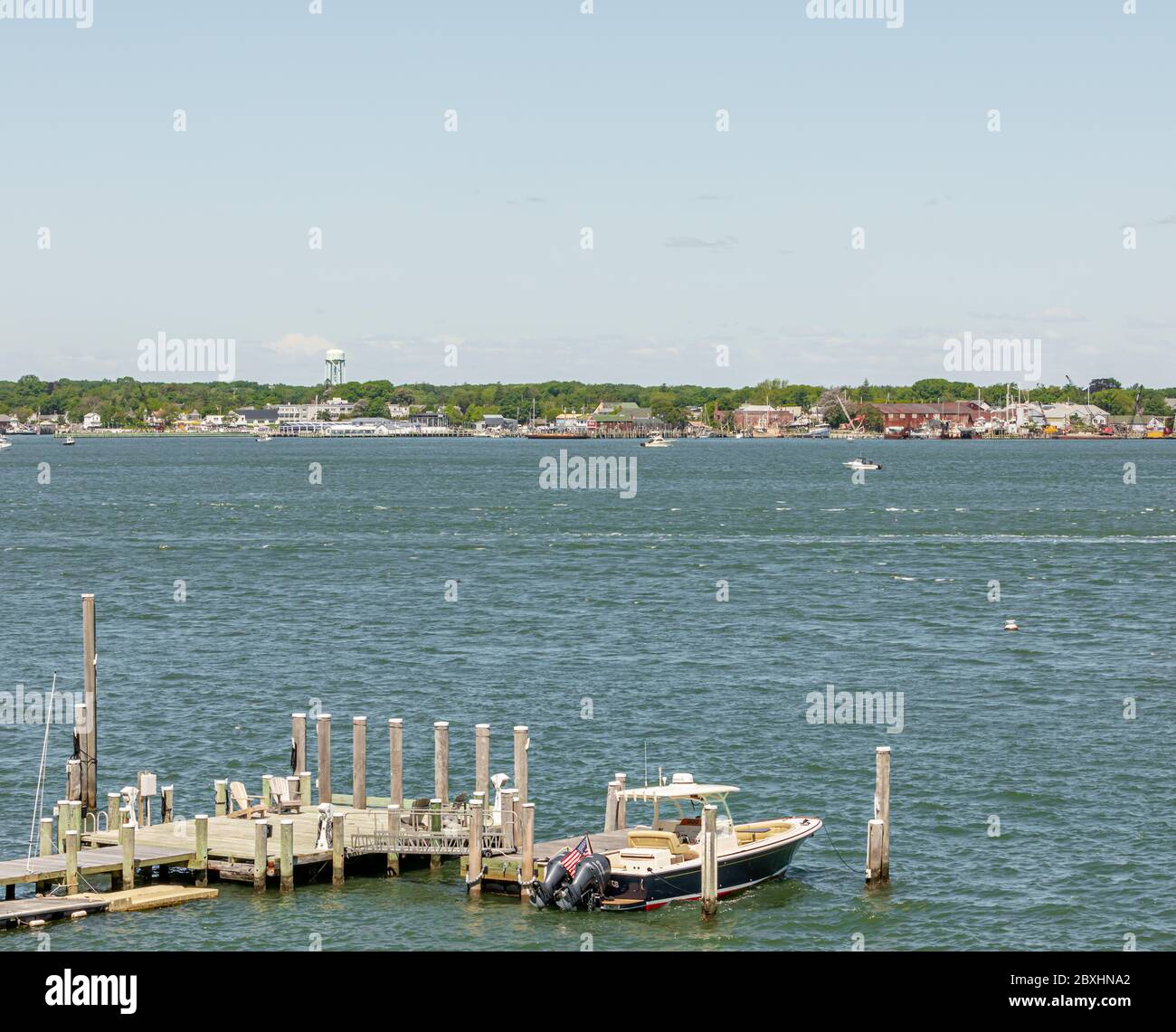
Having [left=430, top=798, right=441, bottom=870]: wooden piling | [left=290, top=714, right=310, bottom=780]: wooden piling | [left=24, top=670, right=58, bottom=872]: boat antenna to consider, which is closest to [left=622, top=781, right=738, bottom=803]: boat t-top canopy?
[left=430, top=798, right=441, bottom=870]: wooden piling

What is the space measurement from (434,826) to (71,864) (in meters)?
7.13

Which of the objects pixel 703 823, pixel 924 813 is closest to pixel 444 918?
pixel 703 823

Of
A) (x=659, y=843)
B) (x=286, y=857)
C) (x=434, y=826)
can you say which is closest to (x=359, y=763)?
(x=434, y=826)

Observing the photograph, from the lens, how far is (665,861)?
32406 mm

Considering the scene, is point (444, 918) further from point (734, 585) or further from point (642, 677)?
point (734, 585)

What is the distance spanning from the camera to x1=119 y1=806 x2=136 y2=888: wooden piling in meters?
32.2

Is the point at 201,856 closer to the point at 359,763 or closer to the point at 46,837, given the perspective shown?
the point at 46,837

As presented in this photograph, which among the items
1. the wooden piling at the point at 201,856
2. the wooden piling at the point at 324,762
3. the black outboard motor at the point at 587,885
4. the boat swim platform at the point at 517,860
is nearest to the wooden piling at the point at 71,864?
the wooden piling at the point at 201,856

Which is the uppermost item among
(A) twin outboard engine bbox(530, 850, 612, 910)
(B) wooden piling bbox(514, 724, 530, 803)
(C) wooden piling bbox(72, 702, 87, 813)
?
(B) wooden piling bbox(514, 724, 530, 803)

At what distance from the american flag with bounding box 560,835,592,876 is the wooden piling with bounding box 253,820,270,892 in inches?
225

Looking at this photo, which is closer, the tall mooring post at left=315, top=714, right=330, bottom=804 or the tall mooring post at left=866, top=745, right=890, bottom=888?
the tall mooring post at left=866, top=745, right=890, bottom=888

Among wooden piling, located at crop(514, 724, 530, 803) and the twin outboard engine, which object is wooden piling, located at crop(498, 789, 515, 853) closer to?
wooden piling, located at crop(514, 724, 530, 803)

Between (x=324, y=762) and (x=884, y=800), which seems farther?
(x=324, y=762)

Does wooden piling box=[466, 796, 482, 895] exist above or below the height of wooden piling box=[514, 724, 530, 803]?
below
